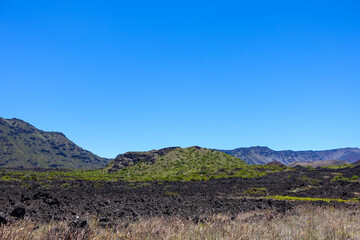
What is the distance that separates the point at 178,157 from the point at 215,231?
72802mm

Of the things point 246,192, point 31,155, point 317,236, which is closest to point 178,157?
point 246,192

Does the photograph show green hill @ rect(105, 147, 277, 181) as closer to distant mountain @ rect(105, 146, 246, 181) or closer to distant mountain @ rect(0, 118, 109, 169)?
distant mountain @ rect(105, 146, 246, 181)

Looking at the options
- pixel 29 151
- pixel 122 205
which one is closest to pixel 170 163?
pixel 122 205

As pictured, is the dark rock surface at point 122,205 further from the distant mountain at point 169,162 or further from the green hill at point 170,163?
the distant mountain at point 169,162

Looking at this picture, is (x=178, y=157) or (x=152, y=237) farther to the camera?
(x=178, y=157)

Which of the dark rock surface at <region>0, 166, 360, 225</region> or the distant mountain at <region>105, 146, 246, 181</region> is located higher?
the distant mountain at <region>105, 146, 246, 181</region>

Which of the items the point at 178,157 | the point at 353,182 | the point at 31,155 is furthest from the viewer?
the point at 31,155

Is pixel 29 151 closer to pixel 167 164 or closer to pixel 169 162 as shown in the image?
pixel 169 162

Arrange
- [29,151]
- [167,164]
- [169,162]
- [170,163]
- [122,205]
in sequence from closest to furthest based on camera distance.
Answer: [122,205] → [167,164] → [170,163] → [169,162] → [29,151]

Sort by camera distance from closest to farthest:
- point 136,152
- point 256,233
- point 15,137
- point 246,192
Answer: point 256,233, point 246,192, point 136,152, point 15,137

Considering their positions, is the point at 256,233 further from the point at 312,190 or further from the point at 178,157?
the point at 178,157

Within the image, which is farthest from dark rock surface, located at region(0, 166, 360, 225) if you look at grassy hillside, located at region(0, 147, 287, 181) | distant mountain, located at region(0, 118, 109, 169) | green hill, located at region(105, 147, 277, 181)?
distant mountain, located at region(0, 118, 109, 169)

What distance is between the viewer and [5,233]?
5.07 meters

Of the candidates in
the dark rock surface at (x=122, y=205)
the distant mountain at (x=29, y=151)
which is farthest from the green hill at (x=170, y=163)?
the distant mountain at (x=29, y=151)
